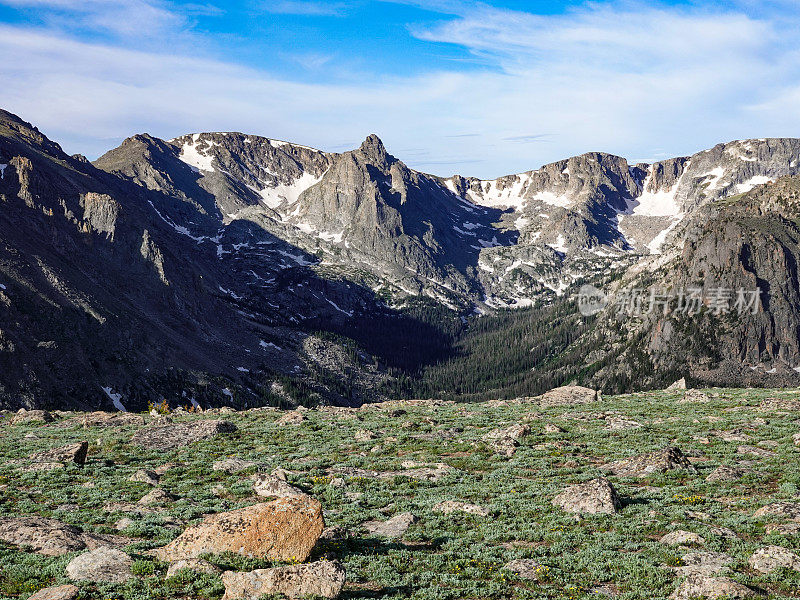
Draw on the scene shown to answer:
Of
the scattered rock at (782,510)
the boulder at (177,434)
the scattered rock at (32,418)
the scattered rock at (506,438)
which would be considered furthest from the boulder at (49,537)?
the scattered rock at (32,418)

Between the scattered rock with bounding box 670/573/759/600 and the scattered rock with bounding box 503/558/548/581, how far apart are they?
390 cm

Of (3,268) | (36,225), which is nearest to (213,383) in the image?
(3,268)

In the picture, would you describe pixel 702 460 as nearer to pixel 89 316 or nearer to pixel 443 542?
pixel 443 542

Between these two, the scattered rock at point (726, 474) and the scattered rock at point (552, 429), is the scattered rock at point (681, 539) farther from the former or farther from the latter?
the scattered rock at point (552, 429)

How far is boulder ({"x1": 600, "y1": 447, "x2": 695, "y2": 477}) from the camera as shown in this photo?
28.6 meters

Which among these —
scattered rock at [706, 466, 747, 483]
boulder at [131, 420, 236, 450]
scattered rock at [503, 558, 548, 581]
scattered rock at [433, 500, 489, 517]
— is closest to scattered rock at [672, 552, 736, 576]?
scattered rock at [503, 558, 548, 581]

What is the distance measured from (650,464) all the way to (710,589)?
14.9m

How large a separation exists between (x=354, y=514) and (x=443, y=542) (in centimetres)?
496

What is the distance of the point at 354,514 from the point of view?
23594mm

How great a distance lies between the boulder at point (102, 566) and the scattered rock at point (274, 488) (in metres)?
8.94

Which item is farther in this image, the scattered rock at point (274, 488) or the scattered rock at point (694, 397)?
the scattered rock at point (694, 397)

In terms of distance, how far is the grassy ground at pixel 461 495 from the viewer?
16.6 m

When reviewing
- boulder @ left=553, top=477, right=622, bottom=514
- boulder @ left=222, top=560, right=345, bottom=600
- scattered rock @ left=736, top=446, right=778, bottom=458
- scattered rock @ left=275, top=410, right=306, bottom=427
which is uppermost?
boulder @ left=222, top=560, right=345, bottom=600

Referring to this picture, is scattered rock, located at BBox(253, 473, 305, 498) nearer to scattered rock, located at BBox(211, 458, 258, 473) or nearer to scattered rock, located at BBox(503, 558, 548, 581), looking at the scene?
scattered rock, located at BBox(211, 458, 258, 473)
